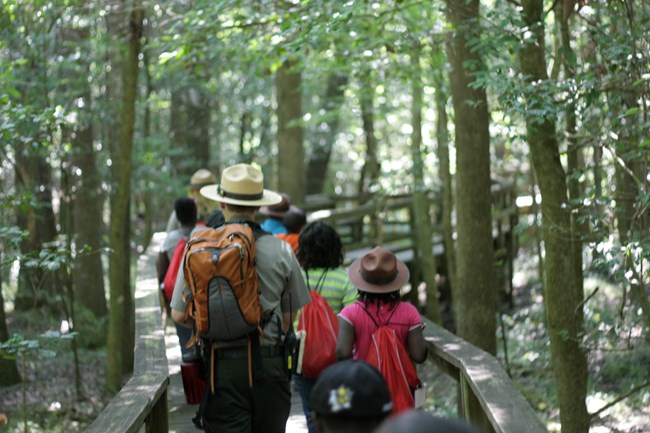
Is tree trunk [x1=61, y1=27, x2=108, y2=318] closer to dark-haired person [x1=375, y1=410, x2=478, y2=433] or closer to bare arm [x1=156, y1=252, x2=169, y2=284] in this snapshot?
bare arm [x1=156, y1=252, x2=169, y2=284]

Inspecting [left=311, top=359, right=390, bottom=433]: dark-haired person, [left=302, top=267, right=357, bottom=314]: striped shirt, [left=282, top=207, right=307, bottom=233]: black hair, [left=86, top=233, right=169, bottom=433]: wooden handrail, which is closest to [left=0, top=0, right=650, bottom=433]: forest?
[left=86, top=233, right=169, bottom=433]: wooden handrail

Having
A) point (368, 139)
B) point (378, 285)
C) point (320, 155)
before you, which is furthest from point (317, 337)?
point (320, 155)

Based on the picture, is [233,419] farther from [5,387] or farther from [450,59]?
[5,387]

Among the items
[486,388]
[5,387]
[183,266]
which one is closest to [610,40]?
[486,388]

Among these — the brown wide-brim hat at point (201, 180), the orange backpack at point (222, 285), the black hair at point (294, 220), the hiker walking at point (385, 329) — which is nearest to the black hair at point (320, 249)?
the hiker walking at point (385, 329)

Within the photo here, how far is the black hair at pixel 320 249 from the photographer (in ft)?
20.2

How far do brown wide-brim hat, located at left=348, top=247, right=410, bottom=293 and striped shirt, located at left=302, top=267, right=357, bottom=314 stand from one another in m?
0.65

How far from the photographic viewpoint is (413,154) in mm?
14359

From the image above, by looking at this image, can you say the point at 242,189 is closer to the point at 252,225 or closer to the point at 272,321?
the point at 252,225

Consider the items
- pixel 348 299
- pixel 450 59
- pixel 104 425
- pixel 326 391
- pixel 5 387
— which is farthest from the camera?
pixel 5 387

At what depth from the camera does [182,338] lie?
7445mm

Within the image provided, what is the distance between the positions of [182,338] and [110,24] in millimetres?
10356

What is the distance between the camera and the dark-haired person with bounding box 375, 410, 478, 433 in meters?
2.19

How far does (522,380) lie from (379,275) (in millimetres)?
7219
